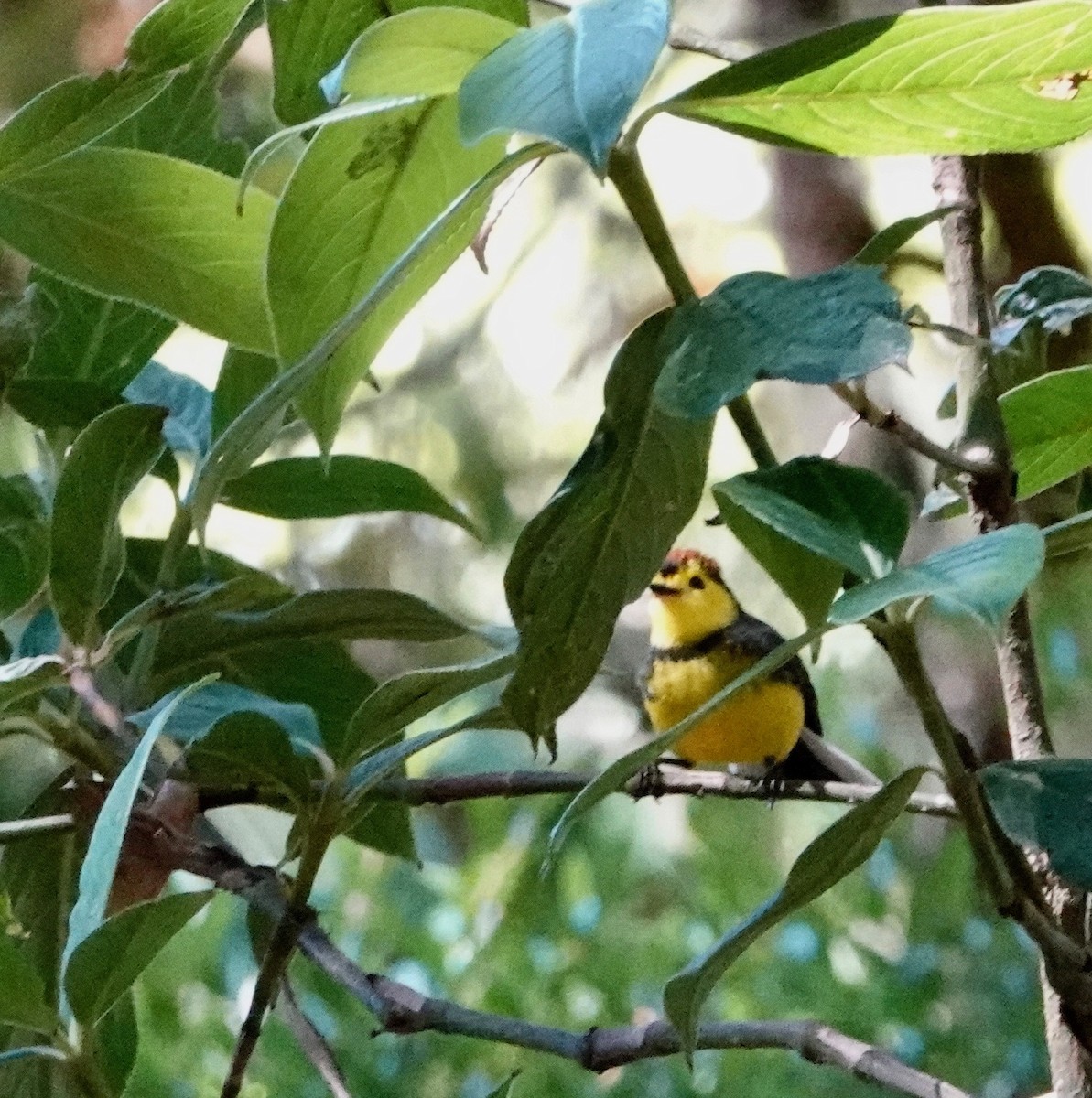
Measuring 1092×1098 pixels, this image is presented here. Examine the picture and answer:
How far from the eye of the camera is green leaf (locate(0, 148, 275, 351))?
1.57 ft

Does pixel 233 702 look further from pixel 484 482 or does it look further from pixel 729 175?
pixel 729 175

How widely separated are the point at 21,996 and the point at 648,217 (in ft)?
0.99

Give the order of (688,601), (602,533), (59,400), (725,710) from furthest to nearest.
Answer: (688,601) → (725,710) → (59,400) → (602,533)

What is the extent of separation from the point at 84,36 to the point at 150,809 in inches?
47.6

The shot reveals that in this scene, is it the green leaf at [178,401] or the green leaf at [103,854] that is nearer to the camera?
the green leaf at [103,854]

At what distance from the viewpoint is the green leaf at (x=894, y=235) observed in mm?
458

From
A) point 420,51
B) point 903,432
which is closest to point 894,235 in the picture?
point 903,432

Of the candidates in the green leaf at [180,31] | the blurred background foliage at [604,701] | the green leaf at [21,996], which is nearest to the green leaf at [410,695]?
the green leaf at [21,996]

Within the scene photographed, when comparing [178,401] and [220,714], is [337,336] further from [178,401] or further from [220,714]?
[178,401]

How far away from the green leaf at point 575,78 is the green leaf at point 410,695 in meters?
0.21

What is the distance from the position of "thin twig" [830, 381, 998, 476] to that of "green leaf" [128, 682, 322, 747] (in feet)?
0.75

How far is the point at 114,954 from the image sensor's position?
0.42 metres

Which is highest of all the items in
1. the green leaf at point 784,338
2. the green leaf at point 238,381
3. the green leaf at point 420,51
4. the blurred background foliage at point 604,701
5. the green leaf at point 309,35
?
the green leaf at point 309,35

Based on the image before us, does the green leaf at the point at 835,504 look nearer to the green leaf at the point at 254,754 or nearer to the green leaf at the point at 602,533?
the green leaf at the point at 602,533
